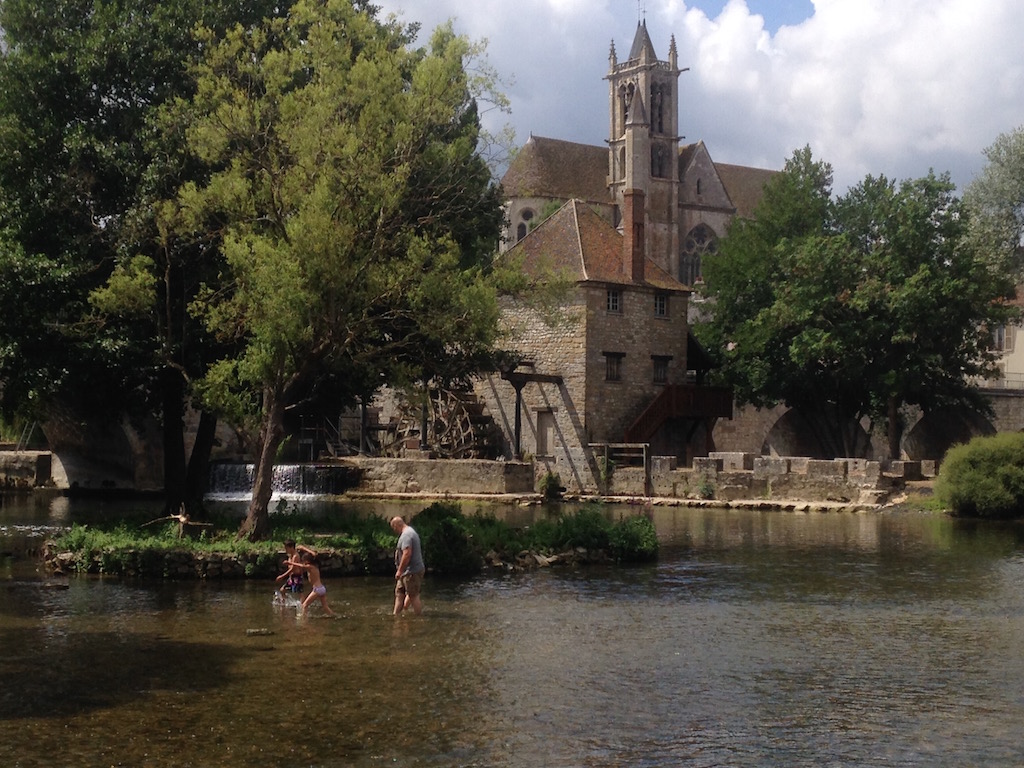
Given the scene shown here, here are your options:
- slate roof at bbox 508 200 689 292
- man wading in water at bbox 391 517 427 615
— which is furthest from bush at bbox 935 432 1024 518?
man wading in water at bbox 391 517 427 615

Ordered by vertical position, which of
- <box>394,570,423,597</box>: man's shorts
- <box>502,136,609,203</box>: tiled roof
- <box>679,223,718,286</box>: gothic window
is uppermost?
<box>502,136,609,203</box>: tiled roof

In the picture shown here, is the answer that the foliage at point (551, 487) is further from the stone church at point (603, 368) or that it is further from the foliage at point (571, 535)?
the foliage at point (571, 535)

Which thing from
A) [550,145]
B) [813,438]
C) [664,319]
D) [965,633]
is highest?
[550,145]

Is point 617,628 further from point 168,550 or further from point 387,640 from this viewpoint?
point 168,550

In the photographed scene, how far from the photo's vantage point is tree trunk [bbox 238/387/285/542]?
21359 millimetres

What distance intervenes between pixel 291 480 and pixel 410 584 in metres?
28.5

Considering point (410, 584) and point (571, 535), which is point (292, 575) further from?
point (571, 535)

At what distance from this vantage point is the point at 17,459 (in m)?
48.4

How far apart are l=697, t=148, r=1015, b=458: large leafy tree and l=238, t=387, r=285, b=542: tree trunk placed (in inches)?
1085

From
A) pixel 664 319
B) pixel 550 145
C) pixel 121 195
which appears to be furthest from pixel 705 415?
pixel 550 145

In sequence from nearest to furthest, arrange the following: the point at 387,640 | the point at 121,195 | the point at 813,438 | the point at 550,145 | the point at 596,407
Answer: the point at 387,640 < the point at 121,195 < the point at 596,407 < the point at 813,438 < the point at 550,145

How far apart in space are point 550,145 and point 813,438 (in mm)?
45012

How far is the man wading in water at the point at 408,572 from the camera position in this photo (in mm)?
16562

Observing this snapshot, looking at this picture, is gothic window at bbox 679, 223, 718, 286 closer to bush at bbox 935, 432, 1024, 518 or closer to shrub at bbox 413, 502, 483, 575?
bush at bbox 935, 432, 1024, 518
